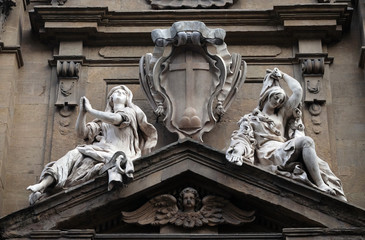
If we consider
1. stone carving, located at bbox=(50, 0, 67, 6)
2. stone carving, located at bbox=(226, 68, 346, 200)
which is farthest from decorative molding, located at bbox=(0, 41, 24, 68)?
stone carving, located at bbox=(226, 68, 346, 200)

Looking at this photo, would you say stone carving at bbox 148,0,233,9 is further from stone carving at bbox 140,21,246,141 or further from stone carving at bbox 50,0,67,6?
stone carving at bbox 140,21,246,141

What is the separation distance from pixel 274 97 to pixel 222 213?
2.09 meters

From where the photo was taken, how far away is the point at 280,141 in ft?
48.2

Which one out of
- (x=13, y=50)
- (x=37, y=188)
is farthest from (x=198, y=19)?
(x=37, y=188)

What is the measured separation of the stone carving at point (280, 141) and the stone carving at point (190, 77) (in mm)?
585

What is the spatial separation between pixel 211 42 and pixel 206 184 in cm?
248

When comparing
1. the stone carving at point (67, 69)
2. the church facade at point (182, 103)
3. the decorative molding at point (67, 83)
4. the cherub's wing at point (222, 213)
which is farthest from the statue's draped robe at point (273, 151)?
the stone carving at point (67, 69)

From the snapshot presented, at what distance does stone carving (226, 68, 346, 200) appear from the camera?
1376 cm

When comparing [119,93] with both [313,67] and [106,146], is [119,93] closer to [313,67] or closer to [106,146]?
[106,146]

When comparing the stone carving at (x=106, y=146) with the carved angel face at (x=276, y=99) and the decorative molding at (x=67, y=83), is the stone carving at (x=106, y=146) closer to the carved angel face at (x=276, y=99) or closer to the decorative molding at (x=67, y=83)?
the decorative molding at (x=67, y=83)

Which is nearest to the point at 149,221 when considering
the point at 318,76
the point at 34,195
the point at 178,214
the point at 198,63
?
the point at 178,214

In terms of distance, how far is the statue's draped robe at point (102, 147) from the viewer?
14067 millimetres

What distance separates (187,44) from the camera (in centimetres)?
1552

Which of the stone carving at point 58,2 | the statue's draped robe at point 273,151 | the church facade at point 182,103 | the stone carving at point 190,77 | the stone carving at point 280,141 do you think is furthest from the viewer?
the stone carving at point 58,2
